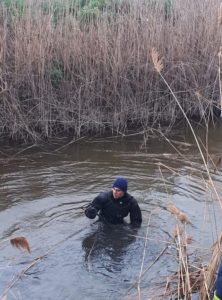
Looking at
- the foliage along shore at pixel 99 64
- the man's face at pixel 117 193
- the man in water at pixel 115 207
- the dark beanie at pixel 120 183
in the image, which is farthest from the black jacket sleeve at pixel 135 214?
the foliage along shore at pixel 99 64

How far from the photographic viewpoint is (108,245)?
6.61 m

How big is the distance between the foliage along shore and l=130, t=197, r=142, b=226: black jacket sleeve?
3262 mm

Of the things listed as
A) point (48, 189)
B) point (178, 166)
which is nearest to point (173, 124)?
point (178, 166)

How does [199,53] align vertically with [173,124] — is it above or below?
above

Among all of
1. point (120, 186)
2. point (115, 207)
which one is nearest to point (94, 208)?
point (115, 207)

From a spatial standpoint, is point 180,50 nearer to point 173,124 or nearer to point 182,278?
point 173,124

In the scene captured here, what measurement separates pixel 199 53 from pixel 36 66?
12.0ft

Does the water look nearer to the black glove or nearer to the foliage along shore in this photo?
the black glove

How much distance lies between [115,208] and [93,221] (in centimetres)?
50

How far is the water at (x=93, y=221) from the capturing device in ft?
18.6

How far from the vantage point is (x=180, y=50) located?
10.9 m

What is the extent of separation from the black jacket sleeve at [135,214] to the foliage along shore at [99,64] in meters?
3.26

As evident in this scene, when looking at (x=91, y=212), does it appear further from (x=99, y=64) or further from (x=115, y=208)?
(x=99, y=64)

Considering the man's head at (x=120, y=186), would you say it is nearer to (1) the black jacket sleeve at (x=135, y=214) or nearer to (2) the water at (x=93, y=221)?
(1) the black jacket sleeve at (x=135, y=214)
